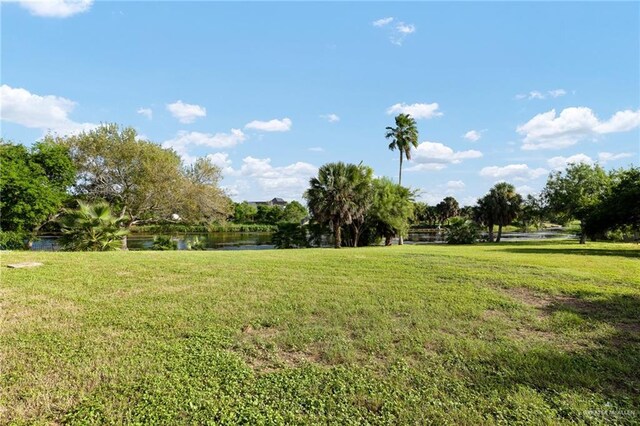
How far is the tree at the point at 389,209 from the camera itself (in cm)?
2797

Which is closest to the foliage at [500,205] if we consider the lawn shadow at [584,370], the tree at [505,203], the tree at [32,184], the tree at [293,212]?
the tree at [505,203]

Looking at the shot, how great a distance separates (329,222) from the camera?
85.2ft

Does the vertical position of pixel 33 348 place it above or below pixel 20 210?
below

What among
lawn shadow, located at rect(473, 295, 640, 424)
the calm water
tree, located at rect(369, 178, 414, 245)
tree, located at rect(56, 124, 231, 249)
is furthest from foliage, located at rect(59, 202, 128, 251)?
tree, located at rect(369, 178, 414, 245)

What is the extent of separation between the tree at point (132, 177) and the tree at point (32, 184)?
183 cm

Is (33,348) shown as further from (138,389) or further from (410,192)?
(410,192)

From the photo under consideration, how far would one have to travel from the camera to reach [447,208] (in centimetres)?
7506

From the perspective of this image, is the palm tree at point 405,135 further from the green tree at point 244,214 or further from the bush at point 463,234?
the green tree at point 244,214

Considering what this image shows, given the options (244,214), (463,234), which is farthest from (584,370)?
(244,214)

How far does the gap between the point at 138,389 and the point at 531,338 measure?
459cm

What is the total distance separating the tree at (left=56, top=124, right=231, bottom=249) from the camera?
2302 centimetres

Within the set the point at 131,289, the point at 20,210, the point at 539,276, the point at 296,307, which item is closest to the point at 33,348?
the point at 131,289

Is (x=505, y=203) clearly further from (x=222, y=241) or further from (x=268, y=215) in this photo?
(x=268, y=215)

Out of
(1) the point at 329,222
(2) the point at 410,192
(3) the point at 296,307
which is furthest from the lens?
(2) the point at 410,192
